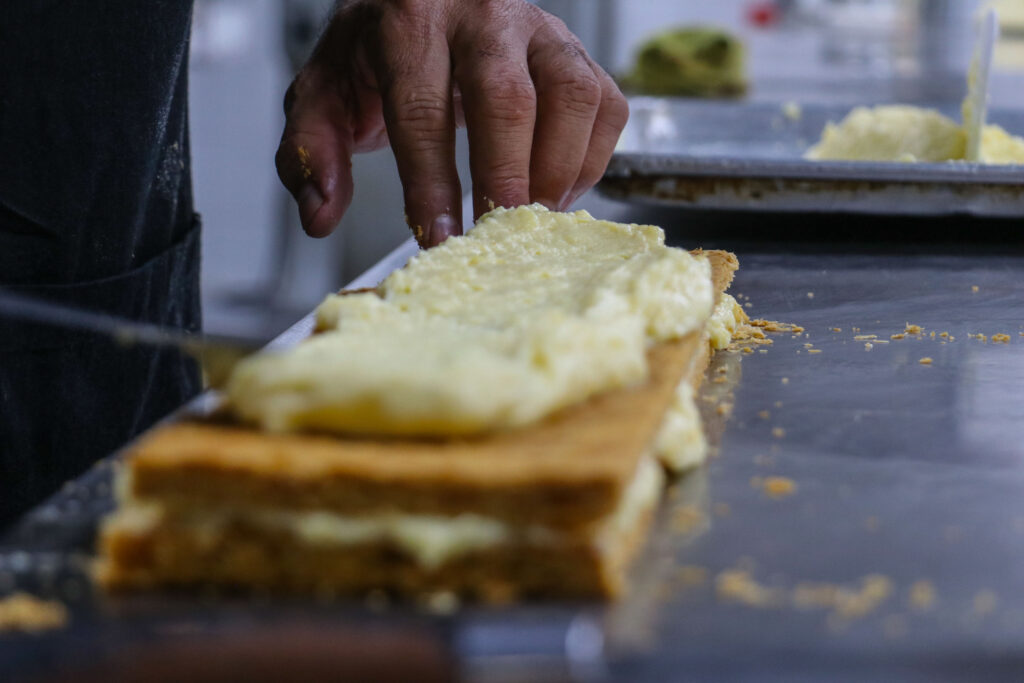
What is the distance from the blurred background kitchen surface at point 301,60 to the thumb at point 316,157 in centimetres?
A: 267

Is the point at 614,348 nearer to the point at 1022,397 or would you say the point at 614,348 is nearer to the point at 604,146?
the point at 1022,397

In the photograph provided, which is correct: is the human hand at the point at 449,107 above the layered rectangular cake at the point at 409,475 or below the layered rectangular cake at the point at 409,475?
Answer: above

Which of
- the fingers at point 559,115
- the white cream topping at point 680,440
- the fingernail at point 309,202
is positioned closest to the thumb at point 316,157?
the fingernail at point 309,202

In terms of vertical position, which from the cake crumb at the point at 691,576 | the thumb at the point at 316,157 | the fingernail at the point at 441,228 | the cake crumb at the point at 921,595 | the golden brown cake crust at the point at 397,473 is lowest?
the cake crumb at the point at 921,595

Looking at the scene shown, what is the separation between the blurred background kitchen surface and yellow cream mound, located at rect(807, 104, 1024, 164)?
1.98 metres

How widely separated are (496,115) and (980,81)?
3.39ft

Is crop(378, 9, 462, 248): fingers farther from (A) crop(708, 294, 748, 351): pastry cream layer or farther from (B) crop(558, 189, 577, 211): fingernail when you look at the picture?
(A) crop(708, 294, 748, 351): pastry cream layer

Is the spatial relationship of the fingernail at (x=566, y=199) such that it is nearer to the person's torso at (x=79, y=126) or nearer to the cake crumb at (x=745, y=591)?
the person's torso at (x=79, y=126)

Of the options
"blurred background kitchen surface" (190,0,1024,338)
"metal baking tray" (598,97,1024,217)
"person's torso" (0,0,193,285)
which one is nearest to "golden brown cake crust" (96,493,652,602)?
"person's torso" (0,0,193,285)

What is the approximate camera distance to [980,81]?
1.98m

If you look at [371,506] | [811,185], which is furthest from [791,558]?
[811,185]

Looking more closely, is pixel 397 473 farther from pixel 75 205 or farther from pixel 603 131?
pixel 603 131

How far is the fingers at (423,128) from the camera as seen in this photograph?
1414mm

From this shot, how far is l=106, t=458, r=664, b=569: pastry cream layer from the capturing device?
0.69m
